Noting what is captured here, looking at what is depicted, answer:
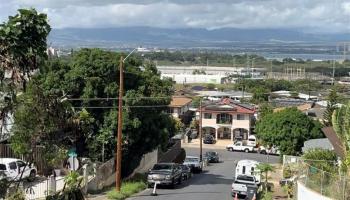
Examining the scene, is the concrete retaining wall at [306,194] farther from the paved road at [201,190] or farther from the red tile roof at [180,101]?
the red tile roof at [180,101]

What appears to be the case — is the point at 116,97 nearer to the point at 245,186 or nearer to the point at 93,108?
the point at 93,108

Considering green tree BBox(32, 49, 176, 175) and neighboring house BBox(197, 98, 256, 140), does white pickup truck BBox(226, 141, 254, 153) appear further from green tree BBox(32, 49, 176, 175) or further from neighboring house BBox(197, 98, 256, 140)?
green tree BBox(32, 49, 176, 175)

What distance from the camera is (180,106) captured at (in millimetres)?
92125

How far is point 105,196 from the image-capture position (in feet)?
94.1

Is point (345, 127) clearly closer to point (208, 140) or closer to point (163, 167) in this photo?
point (163, 167)

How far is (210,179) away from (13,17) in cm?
3377

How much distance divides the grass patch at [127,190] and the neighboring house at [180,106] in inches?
2238

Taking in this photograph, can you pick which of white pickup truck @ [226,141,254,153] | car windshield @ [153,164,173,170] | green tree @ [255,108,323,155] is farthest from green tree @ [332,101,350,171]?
white pickup truck @ [226,141,254,153]

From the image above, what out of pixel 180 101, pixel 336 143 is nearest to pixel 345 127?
pixel 336 143

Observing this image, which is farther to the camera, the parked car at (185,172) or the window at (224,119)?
the window at (224,119)

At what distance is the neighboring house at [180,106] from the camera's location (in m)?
91.8

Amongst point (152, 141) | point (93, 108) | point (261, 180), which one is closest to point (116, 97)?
point (93, 108)

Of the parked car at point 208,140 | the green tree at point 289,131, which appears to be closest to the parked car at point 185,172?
the green tree at point 289,131

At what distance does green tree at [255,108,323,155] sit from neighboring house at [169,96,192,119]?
33.0m
